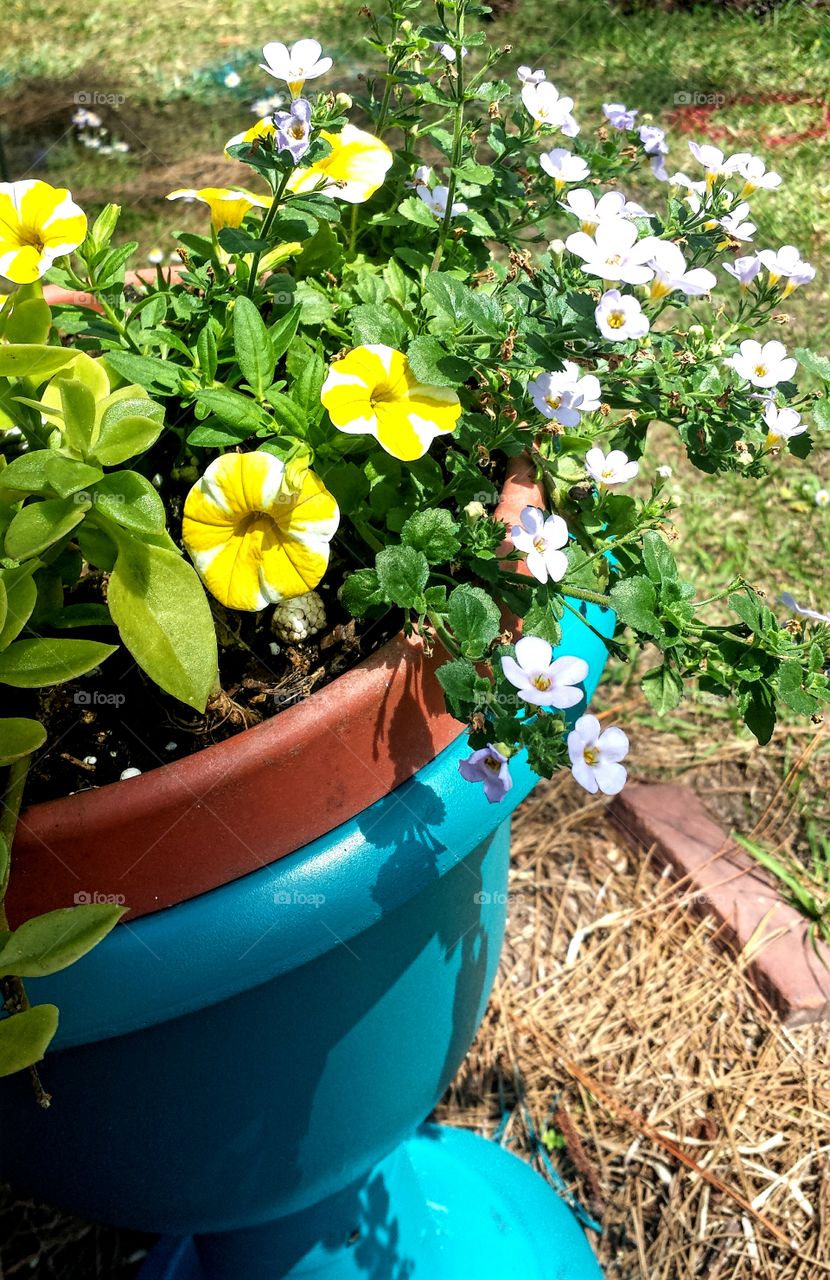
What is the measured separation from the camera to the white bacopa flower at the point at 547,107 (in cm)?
80

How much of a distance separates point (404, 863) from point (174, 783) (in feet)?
0.46

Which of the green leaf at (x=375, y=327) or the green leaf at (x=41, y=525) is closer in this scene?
the green leaf at (x=41, y=525)

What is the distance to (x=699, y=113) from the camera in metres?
2.50

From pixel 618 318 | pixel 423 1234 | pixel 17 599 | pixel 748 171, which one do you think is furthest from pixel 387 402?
pixel 423 1234

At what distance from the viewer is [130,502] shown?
617mm

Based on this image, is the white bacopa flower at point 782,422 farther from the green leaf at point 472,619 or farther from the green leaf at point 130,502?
the green leaf at point 130,502

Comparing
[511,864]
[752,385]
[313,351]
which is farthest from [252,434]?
[511,864]

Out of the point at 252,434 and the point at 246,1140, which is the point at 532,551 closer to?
the point at 252,434

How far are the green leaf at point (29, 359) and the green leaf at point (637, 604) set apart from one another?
0.35 meters

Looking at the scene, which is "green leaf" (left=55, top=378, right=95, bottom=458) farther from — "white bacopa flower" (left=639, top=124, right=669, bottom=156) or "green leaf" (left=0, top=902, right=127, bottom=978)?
"white bacopa flower" (left=639, top=124, right=669, bottom=156)

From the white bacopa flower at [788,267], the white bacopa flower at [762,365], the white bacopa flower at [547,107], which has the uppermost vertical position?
the white bacopa flower at [547,107]

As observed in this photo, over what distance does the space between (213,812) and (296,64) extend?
508mm

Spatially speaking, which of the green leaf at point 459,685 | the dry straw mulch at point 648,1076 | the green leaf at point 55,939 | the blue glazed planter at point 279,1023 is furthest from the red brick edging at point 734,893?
the green leaf at point 55,939

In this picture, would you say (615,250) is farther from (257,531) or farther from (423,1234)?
(423,1234)
